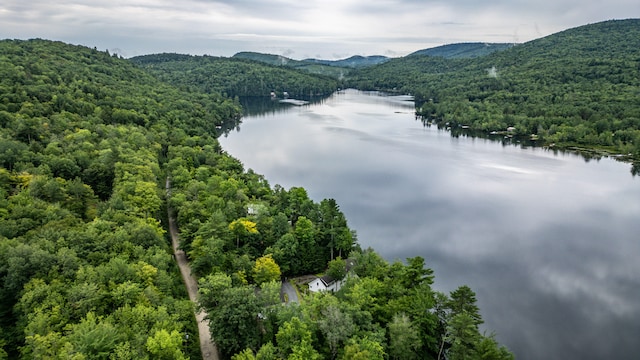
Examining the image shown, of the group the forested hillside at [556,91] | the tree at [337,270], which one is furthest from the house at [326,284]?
the forested hillside at [556,91]

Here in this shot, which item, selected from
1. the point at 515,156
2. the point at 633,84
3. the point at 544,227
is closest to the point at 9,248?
the point at 544,227

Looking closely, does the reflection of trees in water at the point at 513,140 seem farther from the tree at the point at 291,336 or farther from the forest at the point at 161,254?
the tree at the point at 291,336

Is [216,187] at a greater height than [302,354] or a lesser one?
greater

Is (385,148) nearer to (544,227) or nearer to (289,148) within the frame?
(289,148)

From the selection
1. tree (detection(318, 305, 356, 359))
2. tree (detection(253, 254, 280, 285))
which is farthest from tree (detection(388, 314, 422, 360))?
tree (detection(253, 254, 280, 285))

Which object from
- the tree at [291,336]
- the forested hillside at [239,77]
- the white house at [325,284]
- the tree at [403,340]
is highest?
the forested hillside at [239,77]

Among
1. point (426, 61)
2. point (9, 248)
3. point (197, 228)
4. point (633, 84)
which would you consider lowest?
point (197, 228)
